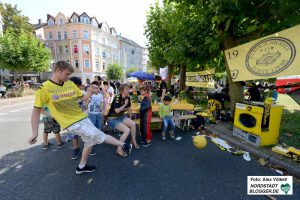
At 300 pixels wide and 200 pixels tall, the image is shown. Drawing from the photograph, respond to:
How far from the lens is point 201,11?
16.6 feet

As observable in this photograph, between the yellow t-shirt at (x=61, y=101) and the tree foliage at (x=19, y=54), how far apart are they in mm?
19160

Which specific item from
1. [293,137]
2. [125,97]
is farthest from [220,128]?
[125,97]

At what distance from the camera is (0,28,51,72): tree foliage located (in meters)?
16.5

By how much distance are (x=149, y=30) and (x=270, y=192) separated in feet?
47.3

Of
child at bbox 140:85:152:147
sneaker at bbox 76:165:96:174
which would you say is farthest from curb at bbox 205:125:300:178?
sneaker at bbox 76:165:96:174

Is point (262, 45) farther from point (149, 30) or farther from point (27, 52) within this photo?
point (27, 52)

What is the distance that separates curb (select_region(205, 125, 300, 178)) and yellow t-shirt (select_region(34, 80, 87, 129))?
3860 millimetres

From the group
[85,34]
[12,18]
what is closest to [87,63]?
[85,34]

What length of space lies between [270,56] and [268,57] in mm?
52

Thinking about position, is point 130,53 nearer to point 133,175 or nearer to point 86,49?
point 86,49

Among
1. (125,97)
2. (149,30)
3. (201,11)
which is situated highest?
(149,30)

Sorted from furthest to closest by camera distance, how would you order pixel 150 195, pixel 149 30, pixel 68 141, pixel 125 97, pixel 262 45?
pixel 149 30, pixel 68 141, pixel 262 45, pixel 125 97, pixel 150 195

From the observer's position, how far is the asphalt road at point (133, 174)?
8.69 ft

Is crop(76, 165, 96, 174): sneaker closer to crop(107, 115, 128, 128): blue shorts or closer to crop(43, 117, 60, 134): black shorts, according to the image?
crop(107, 115, 128, 128): blue shorts
